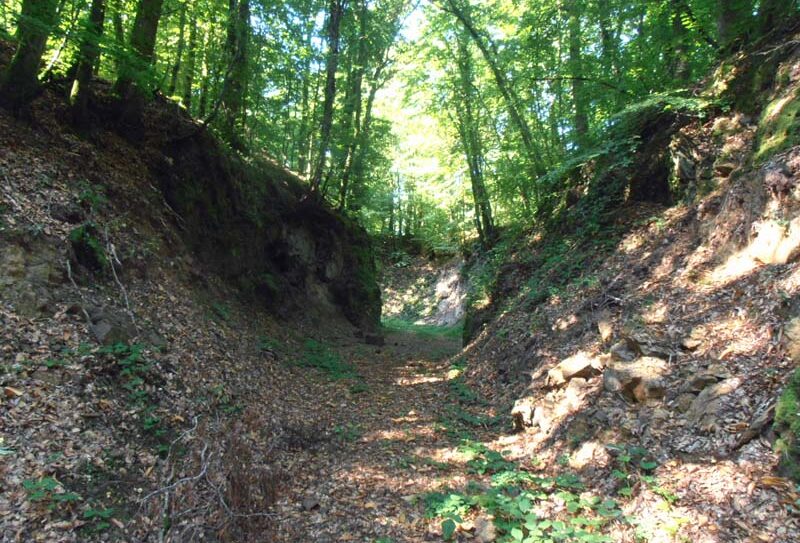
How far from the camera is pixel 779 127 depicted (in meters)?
6.46

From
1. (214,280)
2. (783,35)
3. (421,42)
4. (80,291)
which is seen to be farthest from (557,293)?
(421,42)

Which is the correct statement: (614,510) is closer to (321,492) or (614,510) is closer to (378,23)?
(321,492)

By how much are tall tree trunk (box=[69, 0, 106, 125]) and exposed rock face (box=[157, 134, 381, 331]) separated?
1.61 m

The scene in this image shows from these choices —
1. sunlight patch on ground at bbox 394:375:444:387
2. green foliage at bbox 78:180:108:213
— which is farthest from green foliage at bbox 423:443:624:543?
green foliage at bbox 78:180:108:213

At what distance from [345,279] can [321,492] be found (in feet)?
40.9

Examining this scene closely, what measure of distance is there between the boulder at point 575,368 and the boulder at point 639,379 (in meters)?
0.40

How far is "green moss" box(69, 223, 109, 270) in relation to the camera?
6680 mm

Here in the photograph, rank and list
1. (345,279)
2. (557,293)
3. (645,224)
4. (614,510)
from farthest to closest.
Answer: (345,279) < (557,293) < (645,224) < (614,510)

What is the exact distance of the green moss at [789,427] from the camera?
11.7ft

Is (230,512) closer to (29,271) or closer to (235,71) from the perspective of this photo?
(29,271)

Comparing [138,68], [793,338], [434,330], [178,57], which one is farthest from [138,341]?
[434,330]

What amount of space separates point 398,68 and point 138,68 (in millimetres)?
13461

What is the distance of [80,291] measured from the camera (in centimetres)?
626

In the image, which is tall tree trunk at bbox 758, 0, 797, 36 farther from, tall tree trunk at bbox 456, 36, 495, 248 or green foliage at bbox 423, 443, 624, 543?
tall tree trunk at bbox 456, 36, 495, 248
